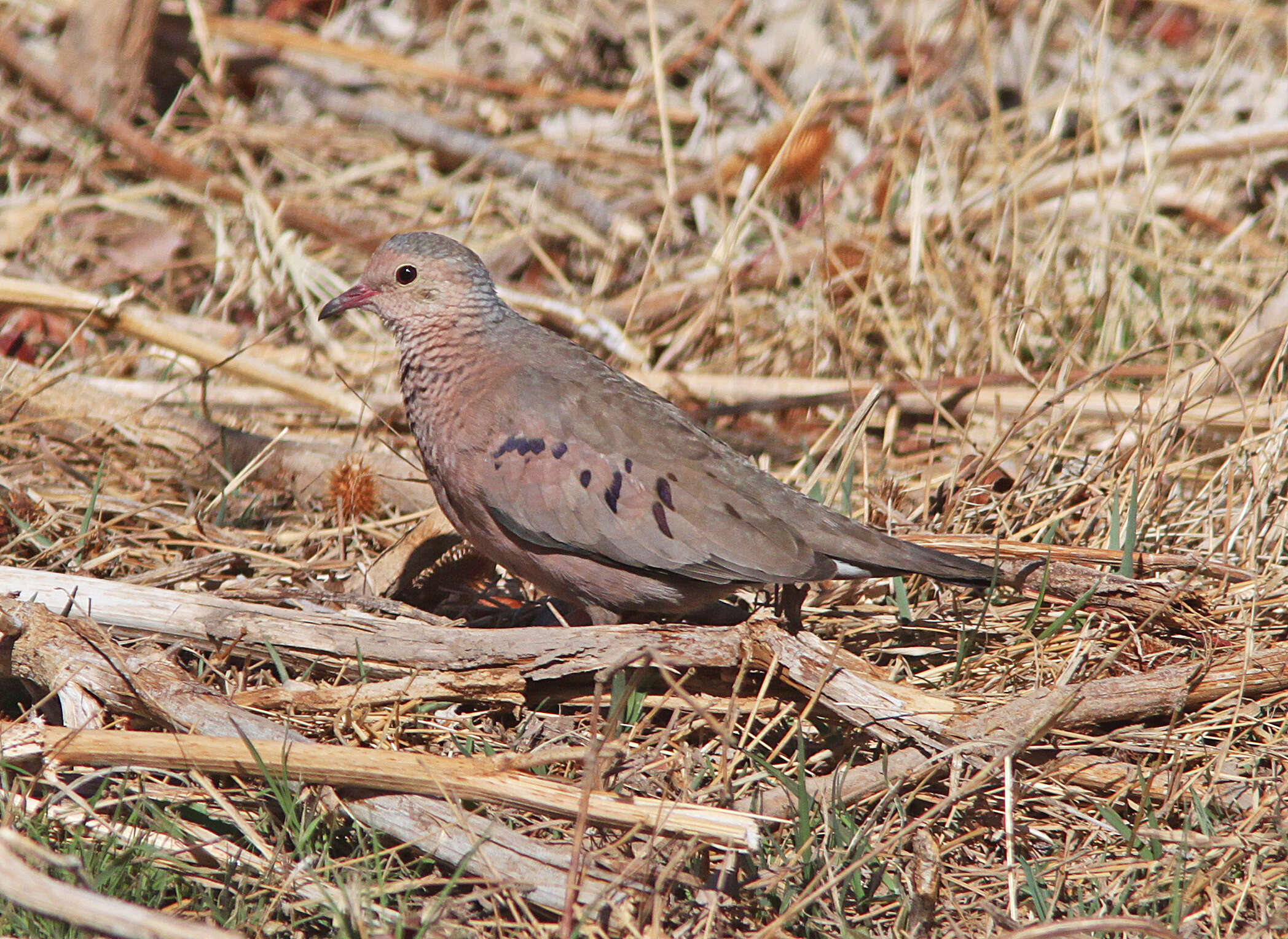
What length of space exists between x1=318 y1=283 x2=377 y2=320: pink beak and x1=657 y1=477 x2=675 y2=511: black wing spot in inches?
40.8

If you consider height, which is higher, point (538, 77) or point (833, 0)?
point (833, 0)

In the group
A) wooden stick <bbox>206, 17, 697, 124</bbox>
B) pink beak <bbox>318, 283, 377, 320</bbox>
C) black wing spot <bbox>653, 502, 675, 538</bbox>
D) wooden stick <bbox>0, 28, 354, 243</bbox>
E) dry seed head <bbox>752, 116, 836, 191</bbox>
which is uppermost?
dry seed head <bbox>752, 116, 836, 191</bbox>

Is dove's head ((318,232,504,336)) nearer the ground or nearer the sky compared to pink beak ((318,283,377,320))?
nearer the sky

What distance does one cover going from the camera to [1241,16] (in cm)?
608

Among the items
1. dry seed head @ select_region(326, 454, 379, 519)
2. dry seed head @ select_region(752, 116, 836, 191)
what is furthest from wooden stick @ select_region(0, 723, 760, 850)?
dry seed head @ select_region(752, 116, 836, 191)

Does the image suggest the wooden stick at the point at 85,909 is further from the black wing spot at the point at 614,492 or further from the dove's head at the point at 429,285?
the dove's head at the point at 429,285

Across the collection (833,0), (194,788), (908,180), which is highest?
(833,0)

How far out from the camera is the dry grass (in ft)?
8.13

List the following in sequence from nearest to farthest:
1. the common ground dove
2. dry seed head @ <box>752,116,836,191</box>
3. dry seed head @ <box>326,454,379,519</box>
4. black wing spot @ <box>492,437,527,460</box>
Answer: the common ground dove < black wing spot @ <box>492,437,527,460</box> < dry seed head @ <box>326,454,379,519</box> < dry seed head @ <box>752,116,836,191</box>

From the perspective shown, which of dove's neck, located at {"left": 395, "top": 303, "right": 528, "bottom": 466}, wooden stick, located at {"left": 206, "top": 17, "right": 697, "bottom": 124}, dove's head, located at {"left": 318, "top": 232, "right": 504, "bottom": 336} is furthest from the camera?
wooden stick, located at {"left": 206, "top": 17, "right": 697, "bottom": 124}

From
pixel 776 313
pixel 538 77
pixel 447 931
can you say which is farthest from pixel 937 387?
pixel 538 77

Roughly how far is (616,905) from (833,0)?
533 cm

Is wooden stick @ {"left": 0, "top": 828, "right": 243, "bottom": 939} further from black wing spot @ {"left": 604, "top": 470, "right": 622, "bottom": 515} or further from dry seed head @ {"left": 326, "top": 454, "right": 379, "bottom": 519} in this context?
dry seed head @ {"left": 326, "top": 454, "right": 379, "bottom": 519}

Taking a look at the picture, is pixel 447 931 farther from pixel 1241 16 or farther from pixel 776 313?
pixel 1241 16
